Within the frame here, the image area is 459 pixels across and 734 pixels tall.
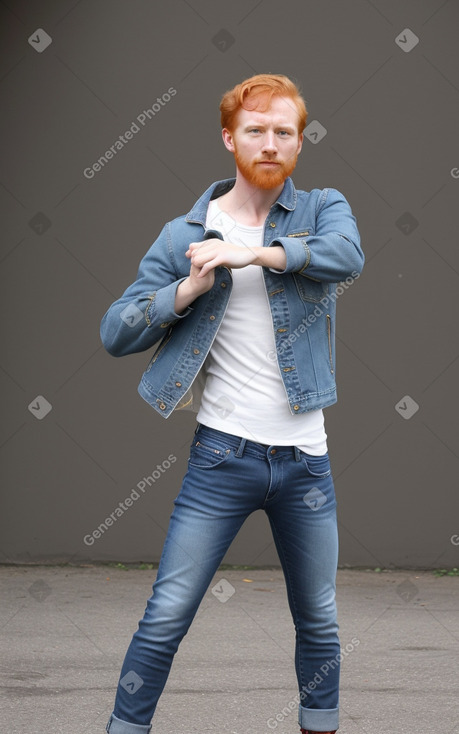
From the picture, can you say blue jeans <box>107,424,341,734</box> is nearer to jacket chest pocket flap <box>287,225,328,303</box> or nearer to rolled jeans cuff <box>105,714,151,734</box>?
rolled jeans cuff <box>105,714,151,734</box>

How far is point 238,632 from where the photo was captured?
15.6 feet

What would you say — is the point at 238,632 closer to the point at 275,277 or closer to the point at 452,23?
the point at 275,277

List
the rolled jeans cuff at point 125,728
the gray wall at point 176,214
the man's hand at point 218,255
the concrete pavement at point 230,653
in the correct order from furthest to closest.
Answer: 1. the gray wall at point 176,214
2. the concrete pavement at point 230,653
3. the rolled jeans cuff at point 125,728
4. the man's hand at point 218,255

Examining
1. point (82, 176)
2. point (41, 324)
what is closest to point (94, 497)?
point (41, 324)

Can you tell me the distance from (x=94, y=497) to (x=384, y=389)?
172cm

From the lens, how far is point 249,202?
2.83 m

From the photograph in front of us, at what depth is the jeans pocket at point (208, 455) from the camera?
8.91ft

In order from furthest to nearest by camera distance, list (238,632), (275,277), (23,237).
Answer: (23,237)
(238,632)
(275,277)

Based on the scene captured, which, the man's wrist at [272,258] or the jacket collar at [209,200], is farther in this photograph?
the jacket collar at [209,200]

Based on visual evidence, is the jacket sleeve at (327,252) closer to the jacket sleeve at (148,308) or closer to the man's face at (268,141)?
the man's face at (268,141)

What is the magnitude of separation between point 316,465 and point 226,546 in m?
0.32

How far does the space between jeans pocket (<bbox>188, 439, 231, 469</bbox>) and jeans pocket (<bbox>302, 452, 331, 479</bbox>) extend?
0.21 m

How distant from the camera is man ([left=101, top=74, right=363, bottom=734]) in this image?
2688 millimetres

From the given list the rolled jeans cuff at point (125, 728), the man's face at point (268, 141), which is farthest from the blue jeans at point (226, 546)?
the man's face at point (268, 141)
